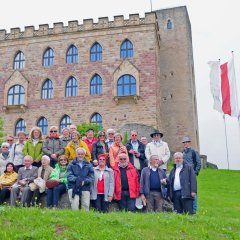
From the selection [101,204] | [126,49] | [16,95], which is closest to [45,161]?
[101,204]

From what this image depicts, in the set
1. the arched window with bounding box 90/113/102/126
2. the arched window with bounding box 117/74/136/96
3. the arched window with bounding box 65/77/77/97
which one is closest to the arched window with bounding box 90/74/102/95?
the arched window with bounding box 65/77/77/97

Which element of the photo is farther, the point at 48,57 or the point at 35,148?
the point at 48,57

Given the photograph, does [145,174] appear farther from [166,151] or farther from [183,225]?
[183,225]

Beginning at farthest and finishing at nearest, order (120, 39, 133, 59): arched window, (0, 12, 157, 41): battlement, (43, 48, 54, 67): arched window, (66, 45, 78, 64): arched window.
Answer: (43, 48, 54, 67): arched window
(66, 45, 78, 64): arched window
(0, 12, 157, 41): battlement
(120, 39, 133, 59): arched window

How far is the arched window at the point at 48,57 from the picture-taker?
37594 millimetres

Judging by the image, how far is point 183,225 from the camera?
8.38 m

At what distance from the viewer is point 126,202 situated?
10.6 metres

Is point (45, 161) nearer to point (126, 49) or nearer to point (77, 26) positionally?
point (126, 49)

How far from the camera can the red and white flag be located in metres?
23.9

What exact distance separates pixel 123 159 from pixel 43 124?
26789 mm

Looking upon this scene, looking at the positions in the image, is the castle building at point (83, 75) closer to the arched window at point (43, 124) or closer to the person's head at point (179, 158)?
the arched window at point (43, 124)

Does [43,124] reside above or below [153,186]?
above

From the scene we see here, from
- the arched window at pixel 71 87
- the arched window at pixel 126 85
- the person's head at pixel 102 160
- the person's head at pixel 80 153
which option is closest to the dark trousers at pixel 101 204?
the person's head at pixel 102 160

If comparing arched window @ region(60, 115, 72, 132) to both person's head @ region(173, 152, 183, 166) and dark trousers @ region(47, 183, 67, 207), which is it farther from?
person's head @ region(173, 152, 183, 166)
